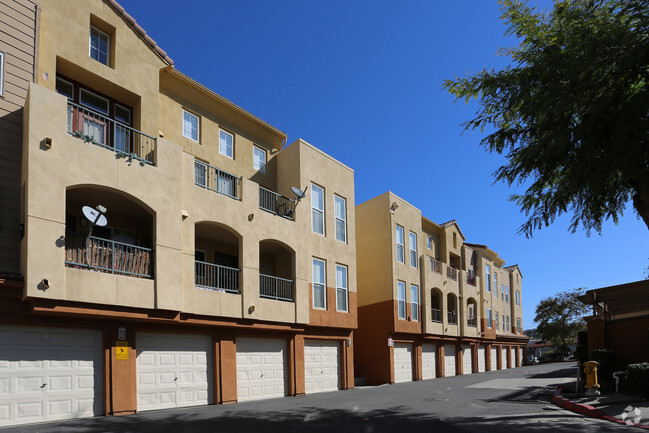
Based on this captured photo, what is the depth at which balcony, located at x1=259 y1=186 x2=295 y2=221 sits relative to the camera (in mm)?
20859

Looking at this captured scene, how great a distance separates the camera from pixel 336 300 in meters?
23.3

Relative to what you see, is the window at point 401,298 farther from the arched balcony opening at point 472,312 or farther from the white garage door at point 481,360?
the white garage door at point 481,360

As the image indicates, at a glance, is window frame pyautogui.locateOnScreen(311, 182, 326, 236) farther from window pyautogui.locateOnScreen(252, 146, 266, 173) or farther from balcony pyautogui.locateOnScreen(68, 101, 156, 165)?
balcony pyautogui.locateOnScreen(68, 101, 156, 165)

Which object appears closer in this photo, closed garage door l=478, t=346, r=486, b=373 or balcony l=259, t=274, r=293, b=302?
balcony l=259, t=274, r=293, b=302

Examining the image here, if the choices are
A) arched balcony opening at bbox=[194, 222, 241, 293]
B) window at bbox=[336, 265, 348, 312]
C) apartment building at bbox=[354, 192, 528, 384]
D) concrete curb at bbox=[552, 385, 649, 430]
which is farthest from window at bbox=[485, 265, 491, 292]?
arched balcony opening at bbox=[194, 222, 241, 293]

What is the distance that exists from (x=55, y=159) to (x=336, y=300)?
1362 centimetres

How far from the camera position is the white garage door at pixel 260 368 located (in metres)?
18.2

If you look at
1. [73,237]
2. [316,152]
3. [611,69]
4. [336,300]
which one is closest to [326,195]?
[316,152]

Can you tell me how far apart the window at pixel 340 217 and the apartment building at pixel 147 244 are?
66 centimetres

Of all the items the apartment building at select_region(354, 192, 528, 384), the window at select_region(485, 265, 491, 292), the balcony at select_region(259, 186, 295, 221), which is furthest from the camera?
the window at select_region(485, 265, 491, 292)

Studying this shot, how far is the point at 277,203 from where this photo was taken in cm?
2167

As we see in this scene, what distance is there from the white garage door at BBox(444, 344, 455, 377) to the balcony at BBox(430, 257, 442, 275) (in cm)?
511

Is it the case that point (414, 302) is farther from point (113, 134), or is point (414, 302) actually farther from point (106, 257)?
point (106, 257)

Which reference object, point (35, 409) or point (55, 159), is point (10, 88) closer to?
point (55, 159)
